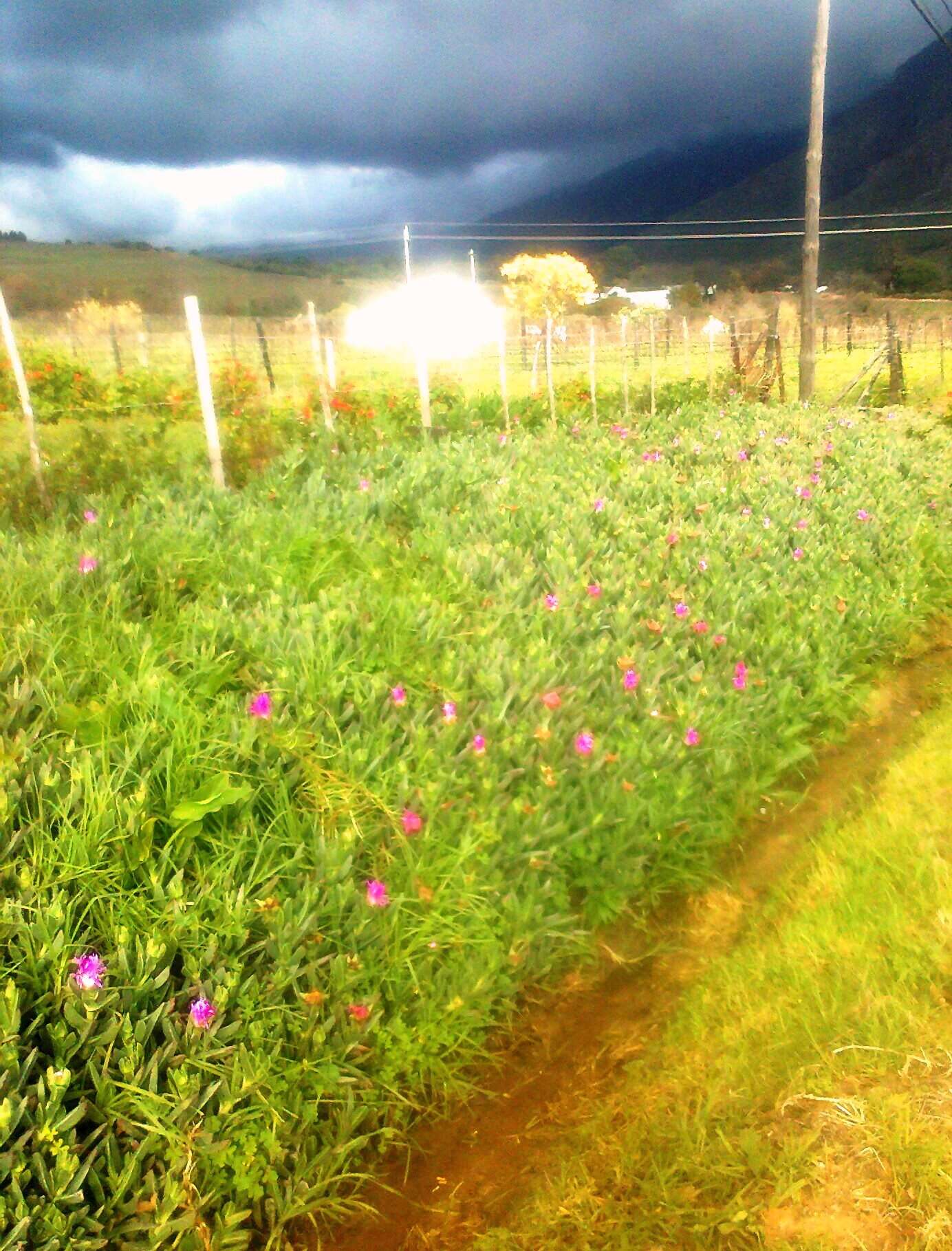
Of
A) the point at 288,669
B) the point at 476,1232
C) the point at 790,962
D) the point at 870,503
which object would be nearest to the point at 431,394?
the point at 870,503

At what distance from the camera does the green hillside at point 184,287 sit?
17.3 meters

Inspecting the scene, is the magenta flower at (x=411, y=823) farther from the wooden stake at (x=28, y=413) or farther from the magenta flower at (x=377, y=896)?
the wooden stake at (x=28, y=413)

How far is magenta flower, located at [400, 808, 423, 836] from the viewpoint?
9.40 ft

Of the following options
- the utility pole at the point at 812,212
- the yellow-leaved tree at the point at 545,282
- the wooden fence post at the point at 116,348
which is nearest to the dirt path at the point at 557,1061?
the wooden fence post at the point at 116,348

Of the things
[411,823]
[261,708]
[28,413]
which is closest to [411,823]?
[411,823]

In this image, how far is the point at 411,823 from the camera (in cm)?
287

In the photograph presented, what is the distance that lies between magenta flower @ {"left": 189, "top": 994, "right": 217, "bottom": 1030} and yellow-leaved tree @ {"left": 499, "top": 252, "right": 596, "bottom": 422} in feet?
164

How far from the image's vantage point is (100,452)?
276 inches

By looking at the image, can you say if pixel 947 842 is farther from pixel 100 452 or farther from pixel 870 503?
pixel 100 452

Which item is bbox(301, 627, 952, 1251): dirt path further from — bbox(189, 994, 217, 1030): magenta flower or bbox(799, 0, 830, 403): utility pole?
bbox(799, 0, 830, 403): utility pole

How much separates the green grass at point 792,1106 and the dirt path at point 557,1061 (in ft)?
0.25

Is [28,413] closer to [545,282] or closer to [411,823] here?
[411,823]

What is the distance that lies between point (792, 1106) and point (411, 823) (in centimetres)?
127

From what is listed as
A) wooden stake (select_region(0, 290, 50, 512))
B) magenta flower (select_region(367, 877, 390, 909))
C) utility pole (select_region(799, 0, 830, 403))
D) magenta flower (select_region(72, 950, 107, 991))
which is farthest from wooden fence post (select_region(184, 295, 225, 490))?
utility pole (select_region(799, 0, 830, 403))
